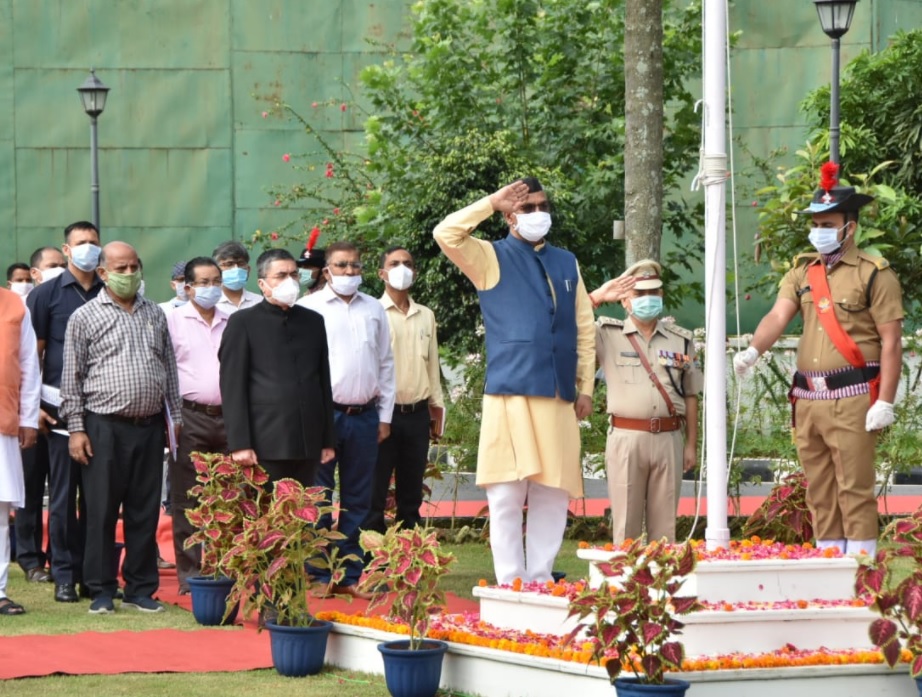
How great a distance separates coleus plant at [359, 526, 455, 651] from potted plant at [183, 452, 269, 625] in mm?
1415

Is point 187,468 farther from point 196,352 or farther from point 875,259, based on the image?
point 875,259

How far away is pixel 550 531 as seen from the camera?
8547 millimetres

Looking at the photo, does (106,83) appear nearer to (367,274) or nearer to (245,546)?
(367,274)

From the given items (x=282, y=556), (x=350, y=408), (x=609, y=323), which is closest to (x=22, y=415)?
(x=350, y=408)

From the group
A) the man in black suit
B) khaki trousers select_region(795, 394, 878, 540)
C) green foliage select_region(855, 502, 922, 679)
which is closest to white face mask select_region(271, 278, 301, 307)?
the man in black suit

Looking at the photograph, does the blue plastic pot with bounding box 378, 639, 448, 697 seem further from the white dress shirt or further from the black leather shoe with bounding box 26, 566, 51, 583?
the black leather shoe with bounding box 26, 566, 51, 583

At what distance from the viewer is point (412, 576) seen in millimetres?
6828

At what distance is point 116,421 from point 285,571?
6.79 ft

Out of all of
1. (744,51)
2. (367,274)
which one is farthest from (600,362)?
(744,51)

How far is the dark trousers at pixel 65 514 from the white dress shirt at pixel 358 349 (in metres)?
1.58

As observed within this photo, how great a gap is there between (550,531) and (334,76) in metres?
15.2

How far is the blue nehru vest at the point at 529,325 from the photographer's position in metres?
8.38

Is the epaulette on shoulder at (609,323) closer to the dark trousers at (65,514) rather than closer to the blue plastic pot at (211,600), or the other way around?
the blue plastic pot at (211,600)

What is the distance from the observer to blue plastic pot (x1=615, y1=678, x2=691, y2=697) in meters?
6.04
